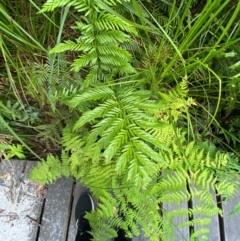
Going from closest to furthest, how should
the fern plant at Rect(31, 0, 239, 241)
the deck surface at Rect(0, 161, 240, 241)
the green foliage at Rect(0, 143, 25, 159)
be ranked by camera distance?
the fern plant at Rect(31, 0, 239, 241)
the green foliage at Rect(0, 143, 25, 159)
the deck surface at Rect(0, 161, 240, 241)

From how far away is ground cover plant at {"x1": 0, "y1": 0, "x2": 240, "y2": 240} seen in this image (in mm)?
1237

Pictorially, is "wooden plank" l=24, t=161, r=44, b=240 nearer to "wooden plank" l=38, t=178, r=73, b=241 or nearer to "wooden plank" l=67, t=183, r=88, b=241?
"wooden plank" l=38, t=178, r=73, b=241

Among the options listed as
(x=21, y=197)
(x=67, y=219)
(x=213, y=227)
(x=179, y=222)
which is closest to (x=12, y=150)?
(x=21, y=197)

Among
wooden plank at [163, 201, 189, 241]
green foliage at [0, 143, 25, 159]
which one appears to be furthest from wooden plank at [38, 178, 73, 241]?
wooden plank at [163, 201, 189, 241]

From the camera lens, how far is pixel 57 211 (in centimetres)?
154

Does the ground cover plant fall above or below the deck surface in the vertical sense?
above

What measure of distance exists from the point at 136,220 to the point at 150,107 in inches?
18.7

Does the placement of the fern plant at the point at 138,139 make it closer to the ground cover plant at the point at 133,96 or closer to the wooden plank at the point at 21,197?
the ground cover plant at the point at 133,96

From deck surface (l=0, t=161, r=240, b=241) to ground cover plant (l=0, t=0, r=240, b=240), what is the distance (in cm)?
7

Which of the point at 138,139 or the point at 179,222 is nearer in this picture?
the point at 138,139

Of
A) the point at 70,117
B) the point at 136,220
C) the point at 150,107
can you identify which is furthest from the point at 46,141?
the point at 150,107

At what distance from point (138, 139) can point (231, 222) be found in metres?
0.67

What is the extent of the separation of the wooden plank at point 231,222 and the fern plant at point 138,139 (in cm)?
10

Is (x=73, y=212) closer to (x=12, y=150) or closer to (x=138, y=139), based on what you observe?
(x=12, y=150)
